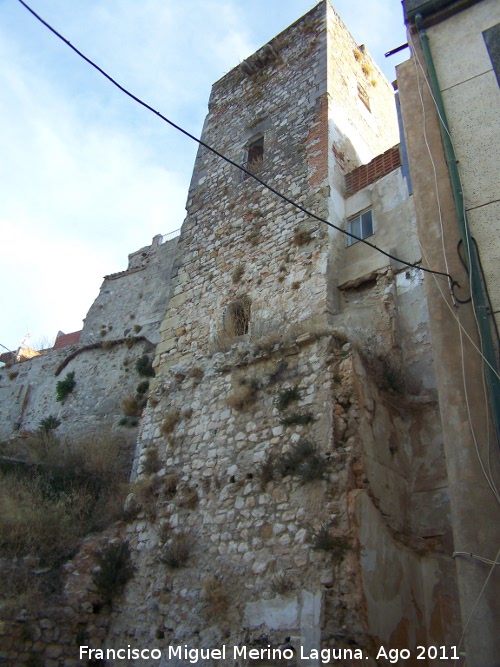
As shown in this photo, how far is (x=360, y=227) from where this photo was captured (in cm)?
1059

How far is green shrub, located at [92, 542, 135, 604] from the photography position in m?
7.75

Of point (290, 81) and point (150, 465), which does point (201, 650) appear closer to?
point (150, 465)

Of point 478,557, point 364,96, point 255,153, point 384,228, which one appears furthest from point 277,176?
point 478,557

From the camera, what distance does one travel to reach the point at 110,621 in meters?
7.59

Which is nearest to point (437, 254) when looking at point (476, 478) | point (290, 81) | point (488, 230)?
point (488, 230)

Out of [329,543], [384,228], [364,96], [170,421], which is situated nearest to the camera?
[329,543]

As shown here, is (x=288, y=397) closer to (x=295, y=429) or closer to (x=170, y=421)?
(x=295, y=429)

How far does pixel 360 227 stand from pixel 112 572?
729 centimetres

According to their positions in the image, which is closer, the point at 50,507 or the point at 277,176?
the point at 50,507

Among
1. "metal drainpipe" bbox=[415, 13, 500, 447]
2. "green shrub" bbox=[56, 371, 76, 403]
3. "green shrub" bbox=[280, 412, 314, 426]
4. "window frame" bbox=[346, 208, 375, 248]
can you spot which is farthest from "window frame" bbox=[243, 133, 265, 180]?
"green shrub" bbox=[56, 371, 76, 403]

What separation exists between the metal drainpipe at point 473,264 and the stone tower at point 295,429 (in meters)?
2.07

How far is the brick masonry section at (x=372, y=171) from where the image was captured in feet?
35.7

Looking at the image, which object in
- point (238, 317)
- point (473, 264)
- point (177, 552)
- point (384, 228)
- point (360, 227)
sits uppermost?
point (360, 227)

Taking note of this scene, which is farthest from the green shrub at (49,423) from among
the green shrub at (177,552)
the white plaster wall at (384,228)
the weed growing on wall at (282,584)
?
the weed growing on wall at (282,584)
